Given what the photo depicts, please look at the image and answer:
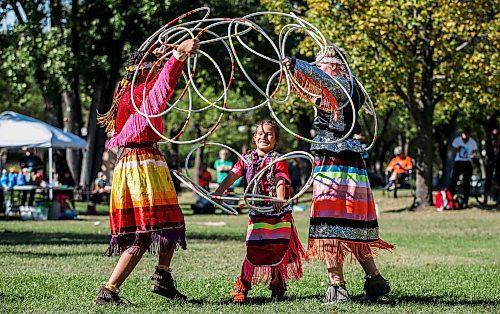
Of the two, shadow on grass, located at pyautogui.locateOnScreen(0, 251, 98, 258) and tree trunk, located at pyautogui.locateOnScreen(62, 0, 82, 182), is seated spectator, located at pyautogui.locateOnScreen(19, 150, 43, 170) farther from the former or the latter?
shadow on grass, located at pyautogui.locateOnScreen(0, 251, 98, 258)

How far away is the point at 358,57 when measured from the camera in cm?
2505

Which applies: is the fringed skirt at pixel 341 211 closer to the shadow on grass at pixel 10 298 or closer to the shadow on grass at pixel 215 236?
the shadow on grass at pixel 10 298

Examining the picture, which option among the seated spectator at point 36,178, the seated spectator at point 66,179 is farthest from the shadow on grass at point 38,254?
the seated spectator at point 66,179

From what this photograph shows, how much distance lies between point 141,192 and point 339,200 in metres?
1.63

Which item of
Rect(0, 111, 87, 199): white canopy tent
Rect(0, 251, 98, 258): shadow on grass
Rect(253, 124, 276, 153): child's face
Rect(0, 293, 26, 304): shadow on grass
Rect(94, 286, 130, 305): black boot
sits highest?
Rect(0, 111, 87, 199): white canopy tent

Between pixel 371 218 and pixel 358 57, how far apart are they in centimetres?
1740

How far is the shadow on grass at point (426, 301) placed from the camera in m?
8.02

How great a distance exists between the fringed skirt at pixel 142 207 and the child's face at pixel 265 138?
3.03ft

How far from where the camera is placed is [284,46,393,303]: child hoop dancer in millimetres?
7902

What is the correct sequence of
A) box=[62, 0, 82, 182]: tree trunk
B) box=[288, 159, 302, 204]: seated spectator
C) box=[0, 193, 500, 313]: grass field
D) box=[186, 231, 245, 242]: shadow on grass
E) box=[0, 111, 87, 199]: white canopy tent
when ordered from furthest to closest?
box=[288, 159, 302, 204]: seated spectator
box=[62, 0, 82, 182]: tree trunk
box=[0, 111, 87, 199]: white canopy tent
box=[186, 231, 245, 242]: shadow on grass
box=[0, 193, 500, 313]: grass field

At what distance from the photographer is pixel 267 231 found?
8.12m

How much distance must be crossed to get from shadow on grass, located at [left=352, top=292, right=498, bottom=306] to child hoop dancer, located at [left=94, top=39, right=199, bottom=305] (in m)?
1.78

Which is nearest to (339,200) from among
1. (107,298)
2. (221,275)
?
(107,298)

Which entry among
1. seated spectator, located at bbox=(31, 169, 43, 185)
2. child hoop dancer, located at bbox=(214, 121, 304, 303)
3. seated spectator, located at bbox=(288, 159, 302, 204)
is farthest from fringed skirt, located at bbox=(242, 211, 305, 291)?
seated spectator, located at bbox=(288, 159, 302, 204)
